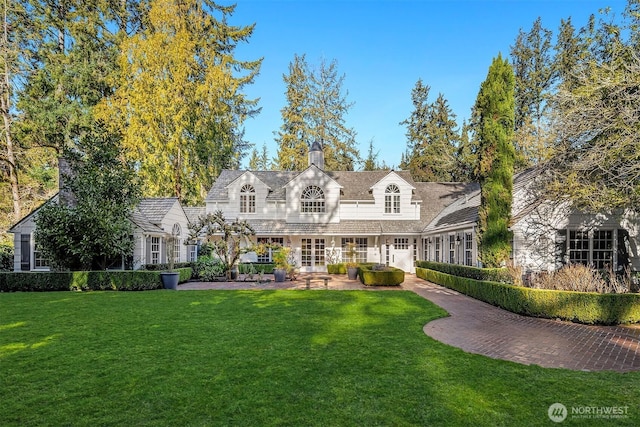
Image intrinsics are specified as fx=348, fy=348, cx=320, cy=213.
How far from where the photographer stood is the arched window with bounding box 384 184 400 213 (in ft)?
83.5

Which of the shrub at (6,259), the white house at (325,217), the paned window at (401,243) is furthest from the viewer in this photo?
the paned window at (401,243)

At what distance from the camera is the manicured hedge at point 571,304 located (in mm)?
8945

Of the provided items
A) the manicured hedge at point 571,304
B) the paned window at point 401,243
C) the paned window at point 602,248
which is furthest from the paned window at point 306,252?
the paned window at point 602,248

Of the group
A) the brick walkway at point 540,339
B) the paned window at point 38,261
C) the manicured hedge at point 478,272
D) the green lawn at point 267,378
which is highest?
the paned window at point 38,261

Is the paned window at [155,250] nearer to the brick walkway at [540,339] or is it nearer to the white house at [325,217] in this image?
the white house at [325,217]

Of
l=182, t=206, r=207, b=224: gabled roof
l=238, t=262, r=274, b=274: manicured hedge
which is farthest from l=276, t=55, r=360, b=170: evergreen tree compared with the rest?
l=238, t=262, r=274, b=274: manicured hedge

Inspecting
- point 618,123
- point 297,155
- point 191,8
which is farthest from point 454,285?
point 191,8

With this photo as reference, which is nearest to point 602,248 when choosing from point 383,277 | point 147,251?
point 383,277

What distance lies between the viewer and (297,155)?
4016 centimetres

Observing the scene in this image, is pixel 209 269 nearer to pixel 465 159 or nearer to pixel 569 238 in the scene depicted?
pixel 569 238

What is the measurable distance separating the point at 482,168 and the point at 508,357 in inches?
415

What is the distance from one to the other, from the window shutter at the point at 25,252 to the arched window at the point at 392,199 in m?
21.2

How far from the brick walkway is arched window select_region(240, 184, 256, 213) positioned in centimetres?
1731

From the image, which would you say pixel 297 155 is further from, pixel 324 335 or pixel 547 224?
pixel 324 335
